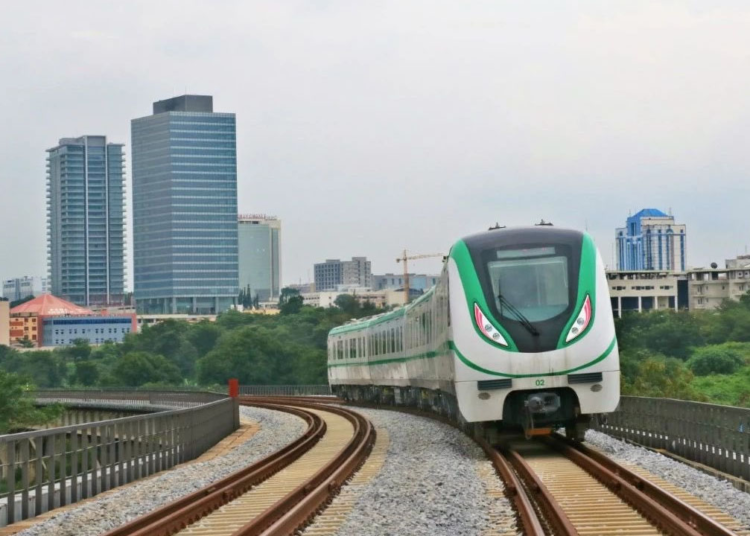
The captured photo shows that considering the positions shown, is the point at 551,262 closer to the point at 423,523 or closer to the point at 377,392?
the point at 423,523

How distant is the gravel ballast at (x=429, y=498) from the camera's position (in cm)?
1291

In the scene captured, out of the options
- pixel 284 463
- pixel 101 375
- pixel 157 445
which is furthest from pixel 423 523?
pixel 101 375

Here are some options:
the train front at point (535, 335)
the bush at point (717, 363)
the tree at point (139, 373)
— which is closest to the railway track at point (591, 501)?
the train front at point (535, 335)

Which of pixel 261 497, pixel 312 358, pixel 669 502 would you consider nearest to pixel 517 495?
pixel 669 502

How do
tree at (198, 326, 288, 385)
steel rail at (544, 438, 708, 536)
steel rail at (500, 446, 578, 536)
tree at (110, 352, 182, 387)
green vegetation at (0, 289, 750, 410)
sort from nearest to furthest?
steel rail at (544, 438, 708, 536) → steel rail at (500, 446, 578, 536) → green vegetation at (0, 289, 750, 410) → tree at (198, 326, 288, 385) → tree at (110, 352, 182, 387)

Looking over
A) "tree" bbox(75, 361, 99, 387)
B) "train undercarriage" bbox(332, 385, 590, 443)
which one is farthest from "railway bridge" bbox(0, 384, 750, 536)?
"tree" bbox(75, 361, 99, 387)

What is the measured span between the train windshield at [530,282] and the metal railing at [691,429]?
227cm

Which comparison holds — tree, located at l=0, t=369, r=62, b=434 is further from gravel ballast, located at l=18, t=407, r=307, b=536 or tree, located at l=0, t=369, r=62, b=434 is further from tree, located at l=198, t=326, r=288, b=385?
gravel ballast, located at l=18, t=407, r=307, b=536

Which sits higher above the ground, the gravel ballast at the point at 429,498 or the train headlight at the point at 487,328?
the train headlight at the point at 487,328

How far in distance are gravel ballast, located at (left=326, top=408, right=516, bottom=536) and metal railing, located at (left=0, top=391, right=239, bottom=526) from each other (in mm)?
3726

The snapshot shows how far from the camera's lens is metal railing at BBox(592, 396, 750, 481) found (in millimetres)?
17375

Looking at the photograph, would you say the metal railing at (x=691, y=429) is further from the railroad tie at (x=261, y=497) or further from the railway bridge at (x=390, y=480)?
the railroad tie at (x=261, y=497)

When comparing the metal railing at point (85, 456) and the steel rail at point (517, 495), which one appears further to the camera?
the metal railing at point (85, 456)

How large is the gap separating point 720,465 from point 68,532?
8.72m
